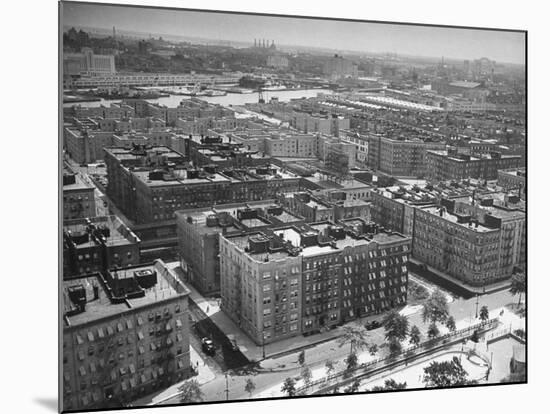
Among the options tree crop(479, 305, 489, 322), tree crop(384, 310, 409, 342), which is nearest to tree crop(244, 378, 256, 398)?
tree crop(384, 310, 409, 342)

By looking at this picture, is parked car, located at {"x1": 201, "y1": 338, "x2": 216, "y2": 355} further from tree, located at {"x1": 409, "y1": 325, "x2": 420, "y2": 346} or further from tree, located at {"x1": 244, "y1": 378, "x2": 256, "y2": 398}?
tree, located at {"x1": 409, "y1": 325, "x2": 420, "y2": 346}

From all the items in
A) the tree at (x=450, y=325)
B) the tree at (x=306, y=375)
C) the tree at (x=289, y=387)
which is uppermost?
the tree at (x=450, y=325)

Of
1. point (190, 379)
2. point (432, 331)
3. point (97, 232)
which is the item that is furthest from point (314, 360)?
point (97, 232)

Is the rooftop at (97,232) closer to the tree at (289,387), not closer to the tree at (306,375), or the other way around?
the tree at (289,387)

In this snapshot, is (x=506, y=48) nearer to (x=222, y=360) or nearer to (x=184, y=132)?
(x=184, y=132)

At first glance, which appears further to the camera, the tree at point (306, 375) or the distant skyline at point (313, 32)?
the tree at point (306, 375)

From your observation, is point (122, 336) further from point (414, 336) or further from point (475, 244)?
point (475, 244)

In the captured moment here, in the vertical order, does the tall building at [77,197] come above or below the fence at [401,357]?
above

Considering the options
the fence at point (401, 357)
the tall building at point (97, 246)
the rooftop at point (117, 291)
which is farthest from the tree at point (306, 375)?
the tall building at point (97, 246)
